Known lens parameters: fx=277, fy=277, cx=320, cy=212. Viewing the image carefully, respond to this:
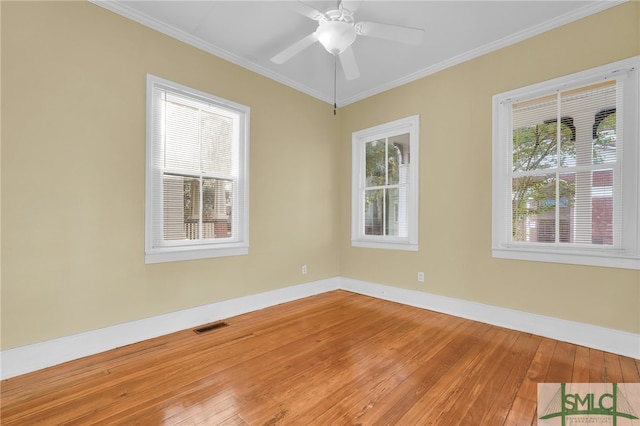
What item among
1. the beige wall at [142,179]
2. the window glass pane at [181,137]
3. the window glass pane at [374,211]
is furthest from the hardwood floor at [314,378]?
the window glass pane at [181,137]

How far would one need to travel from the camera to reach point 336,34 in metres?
2.08

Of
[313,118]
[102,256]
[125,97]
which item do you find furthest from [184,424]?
[313,118]

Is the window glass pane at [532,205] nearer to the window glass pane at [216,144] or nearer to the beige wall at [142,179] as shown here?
the beige wall at [142,179]

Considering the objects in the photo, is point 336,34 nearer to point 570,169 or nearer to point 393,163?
point 393,163

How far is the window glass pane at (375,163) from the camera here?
3.96m

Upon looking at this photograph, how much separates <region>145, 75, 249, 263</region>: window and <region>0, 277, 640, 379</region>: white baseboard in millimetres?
597

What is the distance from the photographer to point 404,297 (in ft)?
11.6

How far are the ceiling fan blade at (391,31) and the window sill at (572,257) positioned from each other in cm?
217

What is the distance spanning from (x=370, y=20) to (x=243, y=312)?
10.7 ft

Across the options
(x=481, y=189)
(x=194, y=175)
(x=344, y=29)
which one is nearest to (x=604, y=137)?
(x=481, y=189)

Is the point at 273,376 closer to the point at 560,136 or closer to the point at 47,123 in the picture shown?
the point at 47,123

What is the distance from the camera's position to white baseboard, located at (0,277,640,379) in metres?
2.02

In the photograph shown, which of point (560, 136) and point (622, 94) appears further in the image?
point (560, 136)

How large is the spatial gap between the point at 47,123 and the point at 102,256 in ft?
3.54
